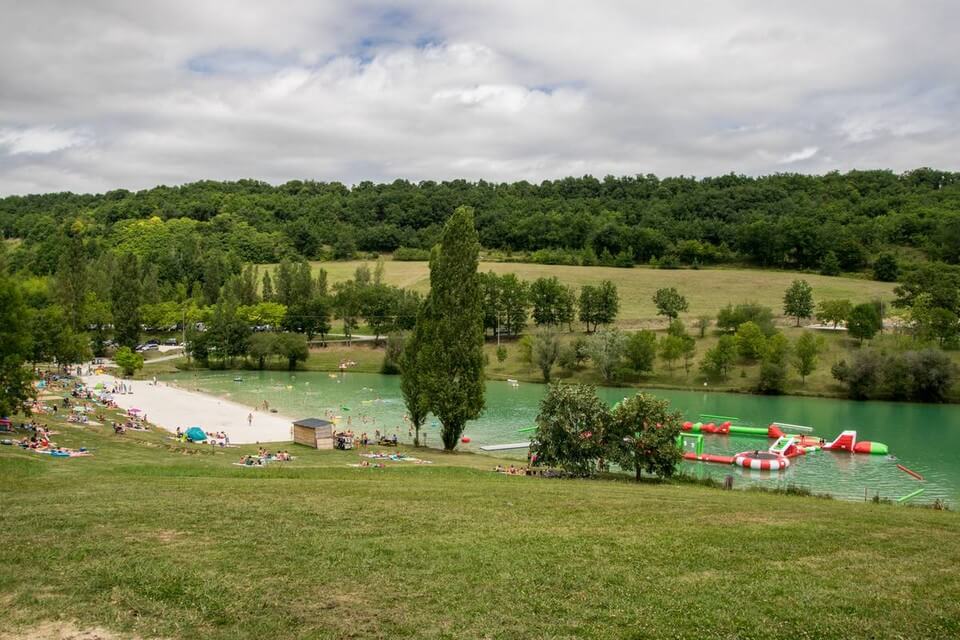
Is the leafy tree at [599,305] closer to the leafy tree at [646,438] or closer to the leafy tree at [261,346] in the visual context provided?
the leafy tree at [261,346]

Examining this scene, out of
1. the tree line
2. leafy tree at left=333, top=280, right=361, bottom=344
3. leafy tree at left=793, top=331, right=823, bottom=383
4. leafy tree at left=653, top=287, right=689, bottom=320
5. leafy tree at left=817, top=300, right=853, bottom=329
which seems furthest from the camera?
the tree line

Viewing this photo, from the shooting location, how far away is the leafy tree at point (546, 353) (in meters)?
92.6

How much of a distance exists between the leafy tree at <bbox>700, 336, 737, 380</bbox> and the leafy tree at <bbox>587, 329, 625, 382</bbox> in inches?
399

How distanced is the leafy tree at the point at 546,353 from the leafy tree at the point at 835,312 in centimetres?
3732

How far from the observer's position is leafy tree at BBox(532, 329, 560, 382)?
92.6 m

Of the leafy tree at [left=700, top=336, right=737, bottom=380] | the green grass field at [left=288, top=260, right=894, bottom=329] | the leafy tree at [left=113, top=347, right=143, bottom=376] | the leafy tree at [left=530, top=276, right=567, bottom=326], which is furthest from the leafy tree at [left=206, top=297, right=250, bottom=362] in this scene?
the leafy tree at [left=700, top=336, right=737, bottom=380]

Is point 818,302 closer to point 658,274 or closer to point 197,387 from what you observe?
point 658,274

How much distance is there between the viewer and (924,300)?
311 ft

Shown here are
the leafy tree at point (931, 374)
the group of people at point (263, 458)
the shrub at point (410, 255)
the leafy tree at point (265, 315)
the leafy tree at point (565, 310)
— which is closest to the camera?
the group of people at point (263, 458)

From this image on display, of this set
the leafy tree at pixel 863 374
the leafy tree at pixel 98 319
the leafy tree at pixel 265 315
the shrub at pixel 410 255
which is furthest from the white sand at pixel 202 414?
the shrub at pixel 410 255

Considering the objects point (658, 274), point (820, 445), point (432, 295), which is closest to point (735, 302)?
point (658, 274)

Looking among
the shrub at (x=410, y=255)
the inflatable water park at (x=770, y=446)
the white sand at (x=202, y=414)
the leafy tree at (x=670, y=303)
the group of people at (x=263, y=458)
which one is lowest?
the inflatable water park at (x=770, y=446)

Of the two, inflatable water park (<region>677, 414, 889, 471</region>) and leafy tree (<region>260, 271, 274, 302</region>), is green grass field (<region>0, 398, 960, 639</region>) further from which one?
leafy tree (<region>260, 271, 274, 302</region>)

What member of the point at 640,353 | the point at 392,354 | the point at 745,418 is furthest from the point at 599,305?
the point at 745,418
